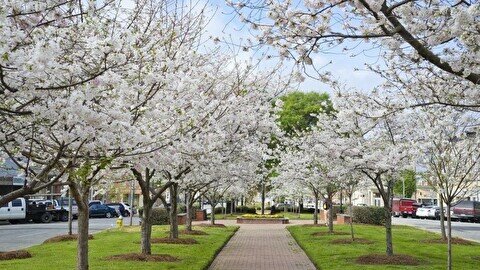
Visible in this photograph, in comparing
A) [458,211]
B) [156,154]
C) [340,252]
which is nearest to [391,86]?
[156,154]

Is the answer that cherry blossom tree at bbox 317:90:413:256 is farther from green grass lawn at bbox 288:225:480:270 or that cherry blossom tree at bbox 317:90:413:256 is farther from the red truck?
the red truck

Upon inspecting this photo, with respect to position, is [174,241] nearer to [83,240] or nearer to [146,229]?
[146,229]

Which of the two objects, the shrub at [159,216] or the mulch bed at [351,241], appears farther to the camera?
the shrub at [159,216]

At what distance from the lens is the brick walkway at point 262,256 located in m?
14.8

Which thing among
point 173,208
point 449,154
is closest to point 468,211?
point 173,208

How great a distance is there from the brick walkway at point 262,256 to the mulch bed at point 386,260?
1327 mm

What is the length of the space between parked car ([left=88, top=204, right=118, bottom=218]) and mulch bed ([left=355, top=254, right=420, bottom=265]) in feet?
123

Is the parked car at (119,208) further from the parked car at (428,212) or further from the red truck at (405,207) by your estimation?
the parked car at (428,212)

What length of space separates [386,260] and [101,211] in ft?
127

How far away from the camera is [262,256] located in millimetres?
17344

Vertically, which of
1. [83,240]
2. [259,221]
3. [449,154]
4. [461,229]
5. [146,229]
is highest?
[449,154]

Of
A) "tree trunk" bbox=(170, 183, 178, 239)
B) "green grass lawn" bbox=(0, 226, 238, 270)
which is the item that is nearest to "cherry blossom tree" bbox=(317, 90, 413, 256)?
"green grass lawn" bbox=(0, 226, 238, 270)

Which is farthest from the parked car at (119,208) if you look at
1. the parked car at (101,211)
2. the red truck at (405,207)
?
Answer: the red truck at (405,207)

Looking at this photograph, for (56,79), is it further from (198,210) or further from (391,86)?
(198,210)
